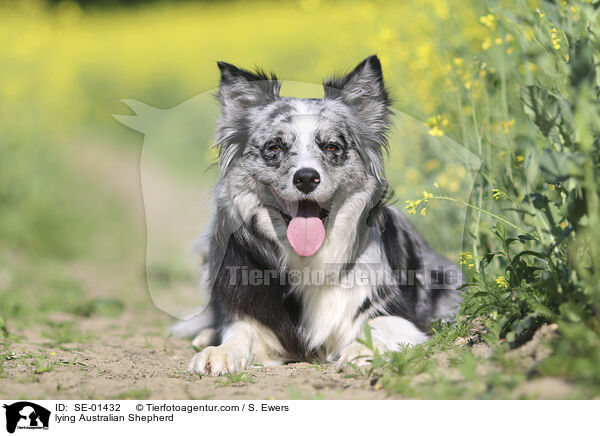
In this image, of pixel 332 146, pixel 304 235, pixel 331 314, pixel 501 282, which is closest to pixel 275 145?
pixel 332 146

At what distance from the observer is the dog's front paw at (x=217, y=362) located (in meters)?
3.00

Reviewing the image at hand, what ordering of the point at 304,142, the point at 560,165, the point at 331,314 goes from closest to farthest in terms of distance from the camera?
the point at 560,165, the point at 304,142, the point at 331,314

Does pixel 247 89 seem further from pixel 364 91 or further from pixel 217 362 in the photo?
pixel 217 362

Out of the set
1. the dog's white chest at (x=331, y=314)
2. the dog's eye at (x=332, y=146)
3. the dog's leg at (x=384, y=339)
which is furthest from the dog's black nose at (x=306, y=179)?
the dog's leg at (x=384, y=339)

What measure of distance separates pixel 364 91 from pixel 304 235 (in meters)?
1.01

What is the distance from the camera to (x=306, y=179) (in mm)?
3119

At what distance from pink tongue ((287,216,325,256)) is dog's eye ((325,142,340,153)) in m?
0.43

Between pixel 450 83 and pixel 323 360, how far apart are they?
2265 mm

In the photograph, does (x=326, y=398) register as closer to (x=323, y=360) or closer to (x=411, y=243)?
(x=323, y=360)

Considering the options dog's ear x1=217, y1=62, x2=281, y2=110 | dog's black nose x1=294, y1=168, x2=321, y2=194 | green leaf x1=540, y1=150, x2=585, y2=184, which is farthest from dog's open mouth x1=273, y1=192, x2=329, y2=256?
green leaf x1=540, y1=150, x2=585, y2=184

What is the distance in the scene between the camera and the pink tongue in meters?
3.30

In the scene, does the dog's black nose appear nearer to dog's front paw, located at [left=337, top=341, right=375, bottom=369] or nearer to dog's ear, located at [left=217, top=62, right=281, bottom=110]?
dog's ear, located at [left=217, top=62, right=281, bottom=110]
